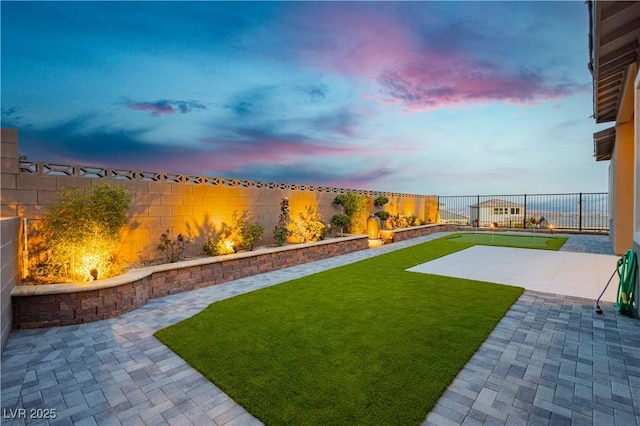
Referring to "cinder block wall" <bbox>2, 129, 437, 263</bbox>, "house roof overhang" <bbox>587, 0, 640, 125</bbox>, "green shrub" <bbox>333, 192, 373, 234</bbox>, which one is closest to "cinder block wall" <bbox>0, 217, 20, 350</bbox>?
"cinder block wall" <bbox>2, 129, 437, 263</bbox>

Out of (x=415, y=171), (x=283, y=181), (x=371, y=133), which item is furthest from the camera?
(x=415, y=171)

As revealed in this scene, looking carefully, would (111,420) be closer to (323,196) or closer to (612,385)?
(612,385)

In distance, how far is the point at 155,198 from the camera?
21.6 feet

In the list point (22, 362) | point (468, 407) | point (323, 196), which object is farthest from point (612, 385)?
point (323, 196)

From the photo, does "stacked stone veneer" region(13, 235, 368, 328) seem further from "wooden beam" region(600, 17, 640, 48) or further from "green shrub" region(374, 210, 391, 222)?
"wooden beam" region(600, 17, 640, 48)

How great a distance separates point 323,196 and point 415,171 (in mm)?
11349

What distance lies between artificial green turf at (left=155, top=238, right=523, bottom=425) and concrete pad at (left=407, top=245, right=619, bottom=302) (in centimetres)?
100

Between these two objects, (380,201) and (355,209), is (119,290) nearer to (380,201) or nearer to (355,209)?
(355,209)

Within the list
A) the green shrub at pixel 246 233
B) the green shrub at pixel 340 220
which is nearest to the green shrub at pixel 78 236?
the green shrub at pixel 246 233

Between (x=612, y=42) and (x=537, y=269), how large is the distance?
17.3ft

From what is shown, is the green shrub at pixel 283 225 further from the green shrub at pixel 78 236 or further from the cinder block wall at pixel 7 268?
the cinder block wall at pixel 7 268

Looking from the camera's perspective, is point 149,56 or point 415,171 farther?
point 415,171

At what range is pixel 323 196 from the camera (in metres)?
11.6

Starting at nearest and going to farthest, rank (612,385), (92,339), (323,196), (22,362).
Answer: (612,385) → (22,362) → (92,339) → (323,196)
